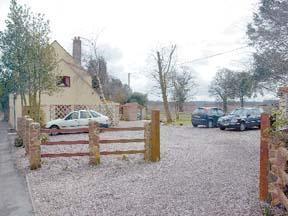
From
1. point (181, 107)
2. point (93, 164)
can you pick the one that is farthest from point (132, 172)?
point (181, 107)

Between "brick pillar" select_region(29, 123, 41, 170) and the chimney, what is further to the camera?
the chimney

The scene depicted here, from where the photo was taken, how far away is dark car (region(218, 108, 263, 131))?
75.7 ft

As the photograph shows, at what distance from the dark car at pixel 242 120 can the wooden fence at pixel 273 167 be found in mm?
17464

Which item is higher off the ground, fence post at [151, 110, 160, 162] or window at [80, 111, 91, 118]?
window at [80, 111, 91, 118]

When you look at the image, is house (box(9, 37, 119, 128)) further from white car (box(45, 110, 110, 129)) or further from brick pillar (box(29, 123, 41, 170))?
brick pillar (box(29, 123, 41, 170))

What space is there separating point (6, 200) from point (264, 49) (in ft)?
29.8

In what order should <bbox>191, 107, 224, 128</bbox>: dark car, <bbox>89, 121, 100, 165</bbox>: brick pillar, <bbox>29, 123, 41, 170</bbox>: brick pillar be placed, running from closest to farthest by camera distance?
<bbox>29, 123, 41, 170</bbox>: brick pillar → <bbox>89, 121, 100, 165</bbox>: brick pillar → <bbox>191, 107, 224, 128</bbox>: dark car

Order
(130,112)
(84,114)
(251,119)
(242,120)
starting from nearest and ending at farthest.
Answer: (242,120), (84,114), (251,119), (130,112)

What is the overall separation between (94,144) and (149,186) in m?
3.45

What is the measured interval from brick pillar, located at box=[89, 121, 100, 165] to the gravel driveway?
26 cm

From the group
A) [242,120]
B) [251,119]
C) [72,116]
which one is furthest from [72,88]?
[251,119]

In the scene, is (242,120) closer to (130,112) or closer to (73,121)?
(73,121)

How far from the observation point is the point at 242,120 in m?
23.1

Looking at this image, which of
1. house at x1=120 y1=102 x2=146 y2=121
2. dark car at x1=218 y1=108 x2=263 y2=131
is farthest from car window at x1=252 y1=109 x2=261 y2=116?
house at x1=120 y1=102 x2=146 y2=121
